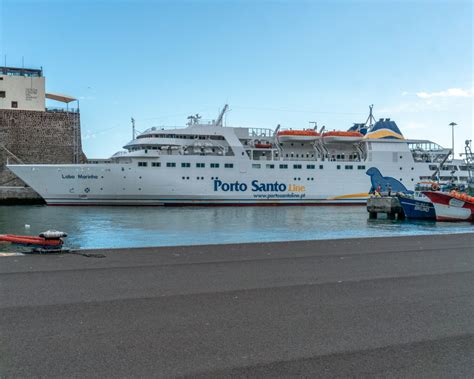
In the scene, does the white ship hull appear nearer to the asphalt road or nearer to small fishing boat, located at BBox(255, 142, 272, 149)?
small fishing boat, located at BBox(255, 142, 272, 149)

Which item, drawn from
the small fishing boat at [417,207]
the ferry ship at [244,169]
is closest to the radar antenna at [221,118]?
the ferry ship at [244,169]

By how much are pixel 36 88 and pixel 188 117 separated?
14521 millimetres

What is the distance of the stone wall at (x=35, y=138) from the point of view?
4116 centimetres

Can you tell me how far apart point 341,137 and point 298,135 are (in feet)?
12.4

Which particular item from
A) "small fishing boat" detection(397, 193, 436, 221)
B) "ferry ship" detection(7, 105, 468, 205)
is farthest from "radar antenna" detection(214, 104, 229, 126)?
"small fishing boat" detection(397, 193, 436, 221)

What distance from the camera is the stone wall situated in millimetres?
41156

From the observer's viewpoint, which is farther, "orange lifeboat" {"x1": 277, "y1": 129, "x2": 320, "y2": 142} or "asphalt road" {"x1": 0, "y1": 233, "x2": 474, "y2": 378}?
"orange lifeboat" {"x1": 277, "y1": 129, "x2": 320, "y2": 142}

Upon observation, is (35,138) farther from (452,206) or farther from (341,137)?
(452,206)

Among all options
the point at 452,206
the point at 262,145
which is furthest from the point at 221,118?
the point at 452,206

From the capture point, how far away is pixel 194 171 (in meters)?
36.6

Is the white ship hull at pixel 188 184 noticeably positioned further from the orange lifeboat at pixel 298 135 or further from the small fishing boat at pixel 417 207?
the small fishing boat at pixel 417 207

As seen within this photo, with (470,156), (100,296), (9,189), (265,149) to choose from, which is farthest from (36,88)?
(100,296)

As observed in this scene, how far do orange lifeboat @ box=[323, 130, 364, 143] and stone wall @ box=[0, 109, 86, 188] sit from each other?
2150 centimetres

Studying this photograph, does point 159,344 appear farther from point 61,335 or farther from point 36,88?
point 36,88
